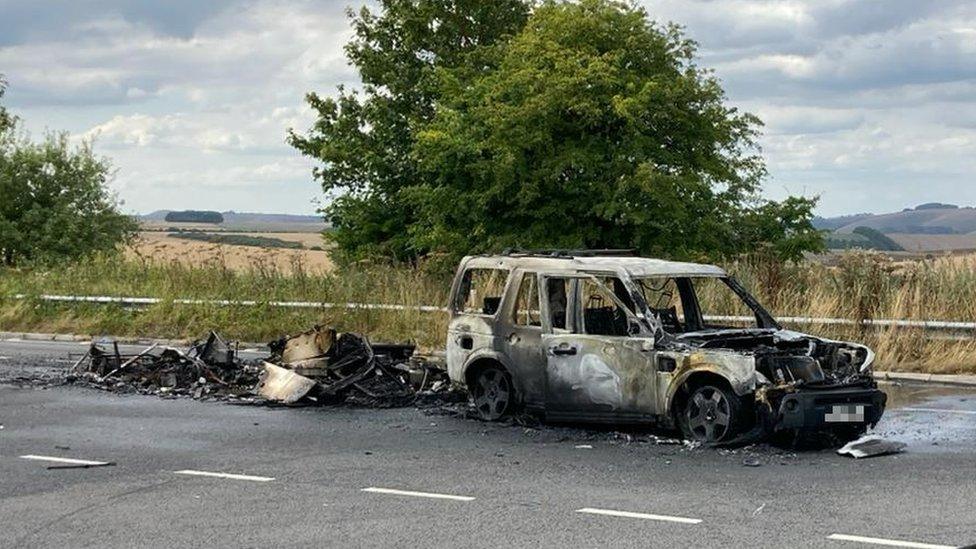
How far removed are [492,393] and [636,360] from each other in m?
1.97

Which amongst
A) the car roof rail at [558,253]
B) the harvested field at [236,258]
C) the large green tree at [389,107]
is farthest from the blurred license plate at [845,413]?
the large green tree at [389,107]

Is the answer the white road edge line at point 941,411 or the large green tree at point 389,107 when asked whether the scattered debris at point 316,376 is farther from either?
the large green tree at point 389,107

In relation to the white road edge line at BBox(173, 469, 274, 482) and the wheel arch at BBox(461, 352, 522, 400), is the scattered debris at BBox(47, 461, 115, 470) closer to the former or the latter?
the white road edge line at BBox(173, 469, 274, 482)

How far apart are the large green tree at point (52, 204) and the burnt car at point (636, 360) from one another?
47036 millimetres

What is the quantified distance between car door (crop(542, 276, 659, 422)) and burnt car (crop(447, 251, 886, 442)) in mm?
12

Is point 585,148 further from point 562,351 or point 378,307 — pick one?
point 562,351

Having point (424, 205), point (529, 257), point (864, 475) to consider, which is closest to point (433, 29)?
point (424, 205)

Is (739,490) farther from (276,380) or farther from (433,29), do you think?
(433,29)

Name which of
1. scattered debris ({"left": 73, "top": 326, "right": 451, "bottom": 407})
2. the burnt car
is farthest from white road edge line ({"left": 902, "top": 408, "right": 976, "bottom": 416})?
scattered debris ({"left": 73, "top": 326, "right": 451, "bottom": 407})

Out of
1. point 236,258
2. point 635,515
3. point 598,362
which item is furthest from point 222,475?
point 236,258

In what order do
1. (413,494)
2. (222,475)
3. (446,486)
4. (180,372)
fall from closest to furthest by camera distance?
1. (413,494)
2. (446,486)
3. (222,475)
4. (180,372)

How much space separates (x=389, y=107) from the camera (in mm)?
51281

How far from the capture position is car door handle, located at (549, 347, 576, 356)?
13.1 metres

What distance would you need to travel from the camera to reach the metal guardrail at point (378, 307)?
19.2 m
